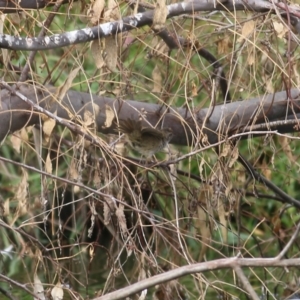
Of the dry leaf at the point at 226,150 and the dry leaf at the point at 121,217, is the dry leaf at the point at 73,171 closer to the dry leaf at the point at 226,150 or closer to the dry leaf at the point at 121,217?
the dry leaf at the point at 121,217

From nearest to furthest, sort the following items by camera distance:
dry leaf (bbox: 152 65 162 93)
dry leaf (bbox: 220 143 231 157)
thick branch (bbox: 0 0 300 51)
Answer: thick branch (bbox: 0 0 300 51), dry leaf (bbox: 220 143 231 157), dry leaf (bbox: 152 65 162 93)

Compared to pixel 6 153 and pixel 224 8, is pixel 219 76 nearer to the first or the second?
pixel 224 8

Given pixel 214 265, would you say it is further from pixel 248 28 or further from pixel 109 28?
pixel 248 28

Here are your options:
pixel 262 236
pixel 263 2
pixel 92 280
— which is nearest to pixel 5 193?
pixel 92 280

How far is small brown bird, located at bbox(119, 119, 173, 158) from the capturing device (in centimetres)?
251

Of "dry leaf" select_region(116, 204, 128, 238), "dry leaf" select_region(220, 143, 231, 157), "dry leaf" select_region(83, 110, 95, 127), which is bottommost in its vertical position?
"dry leaf" select_region(116, 204, 128, 238)

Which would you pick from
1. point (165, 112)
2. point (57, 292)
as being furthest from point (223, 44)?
point (57, 292)

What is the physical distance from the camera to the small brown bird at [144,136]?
8.23 feet

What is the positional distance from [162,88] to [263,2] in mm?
573

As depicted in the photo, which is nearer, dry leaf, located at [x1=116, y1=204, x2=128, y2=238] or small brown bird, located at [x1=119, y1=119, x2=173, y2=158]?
dry leaf, located at [x1=116, y1=204, x2=128, y2=238]

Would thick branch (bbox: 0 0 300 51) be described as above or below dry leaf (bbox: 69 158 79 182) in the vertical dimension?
above

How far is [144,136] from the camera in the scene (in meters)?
2.59

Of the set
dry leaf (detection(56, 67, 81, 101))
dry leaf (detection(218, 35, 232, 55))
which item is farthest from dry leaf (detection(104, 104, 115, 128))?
dry leaf (detection(218, 35, 232, 55))

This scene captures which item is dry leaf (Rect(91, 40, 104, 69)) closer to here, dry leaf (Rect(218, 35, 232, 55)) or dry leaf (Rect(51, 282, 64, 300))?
dry leaf (Rect(51, 282, 64, 300))
